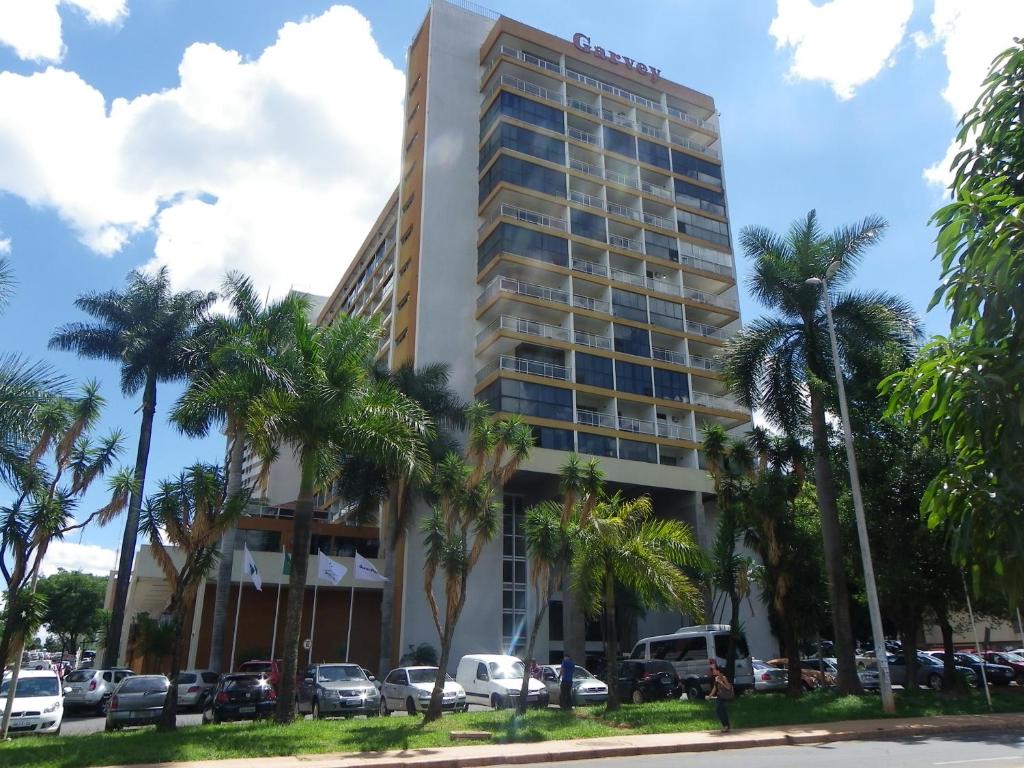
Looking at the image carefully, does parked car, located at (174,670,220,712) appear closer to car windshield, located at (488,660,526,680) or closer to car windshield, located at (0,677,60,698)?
car windshield, located at (0,677,60,698)

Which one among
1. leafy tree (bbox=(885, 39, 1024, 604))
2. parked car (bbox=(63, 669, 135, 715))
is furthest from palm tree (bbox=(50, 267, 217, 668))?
leafy tree (bbox=(885, 39, 1024, 604))

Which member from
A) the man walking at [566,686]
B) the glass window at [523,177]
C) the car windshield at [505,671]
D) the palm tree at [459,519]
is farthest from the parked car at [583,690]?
the glass window at [523,177]

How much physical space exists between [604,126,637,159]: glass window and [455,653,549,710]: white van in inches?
1557

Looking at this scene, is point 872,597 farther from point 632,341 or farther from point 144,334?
point 144,334

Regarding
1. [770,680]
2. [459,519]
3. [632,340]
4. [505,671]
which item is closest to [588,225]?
[632,340]

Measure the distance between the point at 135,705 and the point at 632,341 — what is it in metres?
35.5

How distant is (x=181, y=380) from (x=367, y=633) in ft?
59.7

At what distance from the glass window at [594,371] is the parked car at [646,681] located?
2087 centimetres

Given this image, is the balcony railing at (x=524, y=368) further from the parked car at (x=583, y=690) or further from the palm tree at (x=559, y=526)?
the palm tree at (x=559, y=526)

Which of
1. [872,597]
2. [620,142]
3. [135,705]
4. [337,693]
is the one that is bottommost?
[135,705]

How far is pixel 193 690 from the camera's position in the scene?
2766 cm

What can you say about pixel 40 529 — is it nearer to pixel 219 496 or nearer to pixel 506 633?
pixel 219 496

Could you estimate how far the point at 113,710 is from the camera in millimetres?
20203

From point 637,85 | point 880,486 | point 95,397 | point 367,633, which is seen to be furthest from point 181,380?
point 637,85
